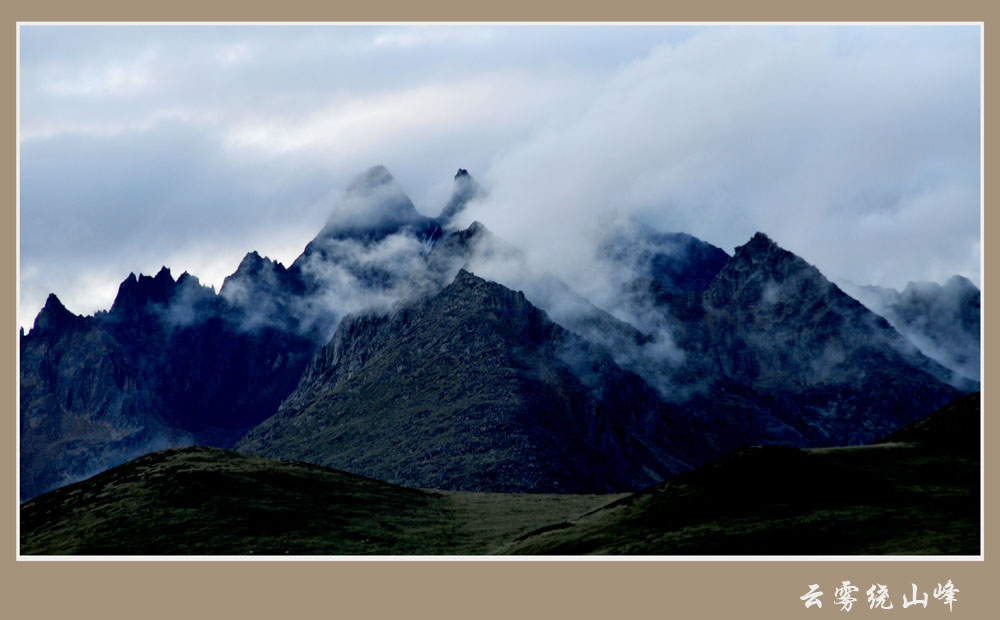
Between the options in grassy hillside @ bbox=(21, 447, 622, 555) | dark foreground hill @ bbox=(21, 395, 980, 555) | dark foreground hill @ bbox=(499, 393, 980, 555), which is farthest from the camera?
grassy hillside @ bbox=(21, 447, 622, 555)

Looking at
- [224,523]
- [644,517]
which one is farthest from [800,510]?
[224,523]

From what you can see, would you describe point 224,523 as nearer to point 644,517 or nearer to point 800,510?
point 644,517

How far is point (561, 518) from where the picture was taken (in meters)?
191

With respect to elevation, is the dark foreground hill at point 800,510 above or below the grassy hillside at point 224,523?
above

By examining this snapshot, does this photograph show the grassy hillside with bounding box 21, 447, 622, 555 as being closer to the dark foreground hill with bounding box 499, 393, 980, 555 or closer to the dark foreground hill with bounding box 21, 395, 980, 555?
the dark foreground hill with bounding box 21, 395, 980, 555

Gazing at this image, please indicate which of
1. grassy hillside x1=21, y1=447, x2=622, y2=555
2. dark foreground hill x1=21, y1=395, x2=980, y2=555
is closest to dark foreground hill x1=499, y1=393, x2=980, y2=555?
dark foreground hill x1=21, y1=395, x2=980, y2=555

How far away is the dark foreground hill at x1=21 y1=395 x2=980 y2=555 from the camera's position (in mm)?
134875

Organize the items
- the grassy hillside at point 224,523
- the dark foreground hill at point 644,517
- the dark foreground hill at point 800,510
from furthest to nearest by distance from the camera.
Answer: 1. the grassy hillside at point 224,523
2. the dark foreground hill at point 644,517
3. the dark foreground hill at point 800,510

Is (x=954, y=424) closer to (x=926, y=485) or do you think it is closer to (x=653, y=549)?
(x=926, y=485)

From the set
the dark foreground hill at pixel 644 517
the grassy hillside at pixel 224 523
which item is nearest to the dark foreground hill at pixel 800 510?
the dark foreground hill at pixel 644 517

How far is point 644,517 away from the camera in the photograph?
15488 cm

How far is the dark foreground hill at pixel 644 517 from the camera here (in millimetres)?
134875

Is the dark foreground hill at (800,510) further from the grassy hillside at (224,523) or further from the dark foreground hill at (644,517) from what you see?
the grassy hillside at (224,523)

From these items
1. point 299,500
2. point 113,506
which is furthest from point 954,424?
point 113,506
